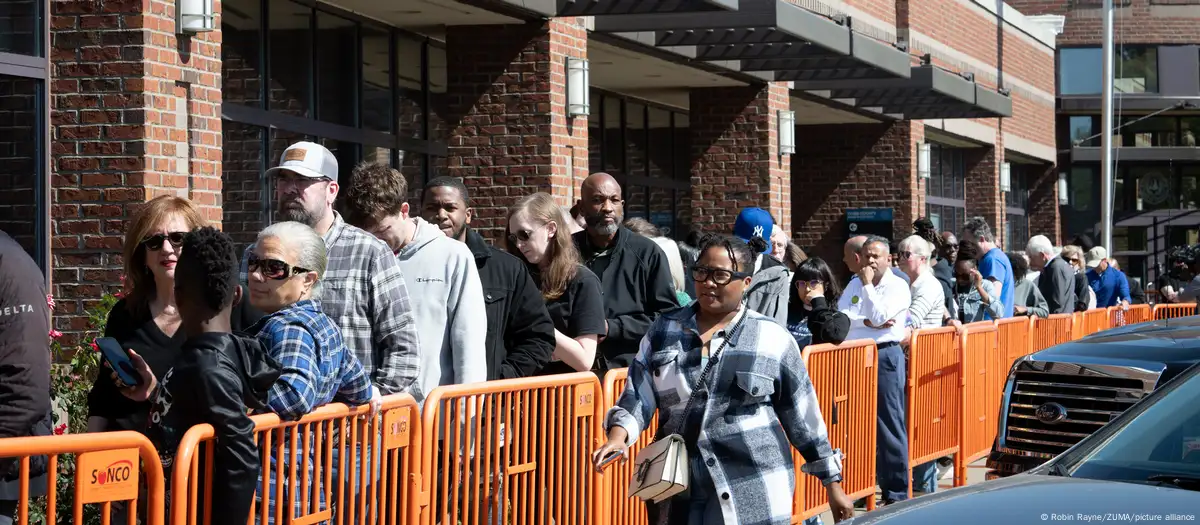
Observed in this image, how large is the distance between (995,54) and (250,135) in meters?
23.1

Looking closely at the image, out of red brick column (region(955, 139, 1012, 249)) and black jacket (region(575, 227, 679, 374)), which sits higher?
red brick column (region(955, 139, 1012, 249))

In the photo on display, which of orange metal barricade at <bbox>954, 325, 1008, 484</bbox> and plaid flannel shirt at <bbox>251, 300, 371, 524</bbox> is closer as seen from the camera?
plaid flannel shirt at <bbox>251, 300, 371, 524</bbox>

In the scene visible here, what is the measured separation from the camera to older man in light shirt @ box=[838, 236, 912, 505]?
9922mm

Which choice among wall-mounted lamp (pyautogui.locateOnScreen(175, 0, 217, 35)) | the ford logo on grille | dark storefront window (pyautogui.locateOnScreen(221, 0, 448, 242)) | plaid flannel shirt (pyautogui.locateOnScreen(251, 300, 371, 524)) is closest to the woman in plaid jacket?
plaid flannel shirt (pyautogui.locateOnScreen(251, 300, 371, 524))

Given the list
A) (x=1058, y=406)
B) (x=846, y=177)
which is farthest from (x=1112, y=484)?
(x=846, y=177)

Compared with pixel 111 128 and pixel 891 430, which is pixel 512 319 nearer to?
pixel 111 128

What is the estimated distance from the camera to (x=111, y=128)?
8.98 m

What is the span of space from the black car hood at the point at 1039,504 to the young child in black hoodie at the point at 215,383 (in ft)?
5.82

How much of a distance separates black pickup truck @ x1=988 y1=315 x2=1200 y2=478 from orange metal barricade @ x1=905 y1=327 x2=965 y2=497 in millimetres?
1032

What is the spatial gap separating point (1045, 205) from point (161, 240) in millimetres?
37715

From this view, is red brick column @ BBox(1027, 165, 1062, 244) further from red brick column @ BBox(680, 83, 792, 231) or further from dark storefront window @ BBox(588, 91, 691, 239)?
red brick column @ BBox(680, 83, 792, 231)

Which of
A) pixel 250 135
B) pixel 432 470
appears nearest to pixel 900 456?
pixel 432 470

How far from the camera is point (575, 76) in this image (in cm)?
1402

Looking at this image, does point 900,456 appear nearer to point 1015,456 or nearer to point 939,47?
point 1015,456
